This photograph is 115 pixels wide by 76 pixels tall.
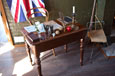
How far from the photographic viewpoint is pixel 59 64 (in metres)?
2.56

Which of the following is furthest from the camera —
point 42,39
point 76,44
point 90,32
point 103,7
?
point 76,44

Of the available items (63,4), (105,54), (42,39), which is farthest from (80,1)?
(42,39)

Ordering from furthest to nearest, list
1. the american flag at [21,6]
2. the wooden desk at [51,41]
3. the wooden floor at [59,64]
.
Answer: the american flag at [21,6] < the wooden floor at [59,64] < the wooden desk at [51,41]

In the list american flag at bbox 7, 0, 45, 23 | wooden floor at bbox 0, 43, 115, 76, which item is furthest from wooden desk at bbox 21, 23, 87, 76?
american flag at bbox 7, 0, 45, 23

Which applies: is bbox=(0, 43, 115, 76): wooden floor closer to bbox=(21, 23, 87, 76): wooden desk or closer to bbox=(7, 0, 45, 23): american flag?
bbox=(21, 23, 87, 76): wooden desk

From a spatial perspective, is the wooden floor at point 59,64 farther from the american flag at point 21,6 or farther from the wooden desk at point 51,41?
the american flag at point 21,6

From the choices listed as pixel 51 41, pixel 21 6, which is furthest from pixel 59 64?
pixel 21 6

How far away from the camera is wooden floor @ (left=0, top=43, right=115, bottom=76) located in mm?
2359

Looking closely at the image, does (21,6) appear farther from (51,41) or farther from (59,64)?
(59,64)

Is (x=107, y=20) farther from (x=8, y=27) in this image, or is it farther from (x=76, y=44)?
(x=8, y=27)

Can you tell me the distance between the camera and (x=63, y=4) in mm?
2904

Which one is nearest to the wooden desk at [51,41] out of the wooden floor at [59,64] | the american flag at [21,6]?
the wooden floor at [59,64]

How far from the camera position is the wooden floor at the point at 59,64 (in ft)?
7.74

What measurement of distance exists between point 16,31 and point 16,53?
1.61 feet
